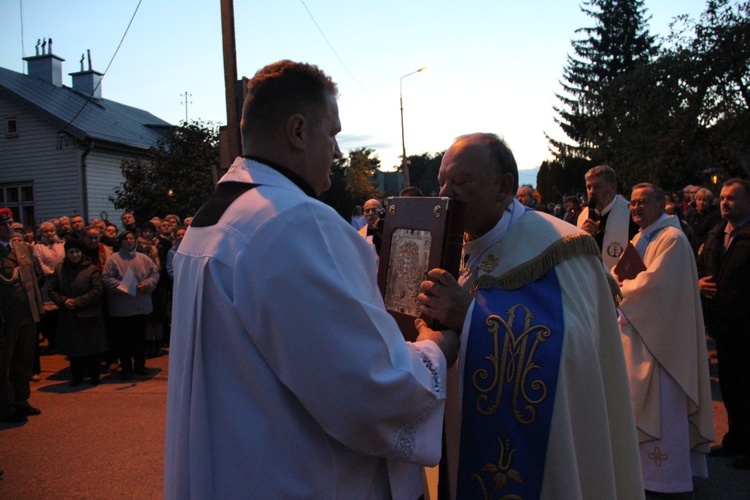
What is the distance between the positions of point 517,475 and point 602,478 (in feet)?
1.20

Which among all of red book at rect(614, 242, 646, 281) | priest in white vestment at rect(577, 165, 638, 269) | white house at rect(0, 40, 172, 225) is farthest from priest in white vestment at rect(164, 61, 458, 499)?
white house at rect(0, 40, 172, 225)

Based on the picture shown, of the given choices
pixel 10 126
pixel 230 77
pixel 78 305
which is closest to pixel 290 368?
pixel 78 305

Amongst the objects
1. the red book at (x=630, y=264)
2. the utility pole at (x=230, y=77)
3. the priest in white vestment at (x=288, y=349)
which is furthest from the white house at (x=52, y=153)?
the priest in white vestment at (x=288, y=349)

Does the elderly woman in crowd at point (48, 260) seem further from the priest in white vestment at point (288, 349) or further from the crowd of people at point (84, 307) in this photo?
the priest in white vestment at point (288, 349)

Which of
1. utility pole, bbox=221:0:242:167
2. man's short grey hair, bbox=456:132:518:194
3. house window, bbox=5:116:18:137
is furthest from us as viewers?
house window, bbox=5:116:18:137

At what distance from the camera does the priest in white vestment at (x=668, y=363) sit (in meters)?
4.46

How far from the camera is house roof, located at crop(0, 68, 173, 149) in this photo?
22750mm

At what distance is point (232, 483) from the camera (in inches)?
65.2

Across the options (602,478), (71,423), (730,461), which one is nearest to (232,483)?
(602,478)

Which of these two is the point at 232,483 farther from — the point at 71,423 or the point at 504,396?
the point at 71,423

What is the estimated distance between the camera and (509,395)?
2391 mm

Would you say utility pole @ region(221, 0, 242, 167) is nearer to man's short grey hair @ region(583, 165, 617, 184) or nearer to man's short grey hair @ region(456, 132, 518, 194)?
man's short grey hair @ region(583, 165, 617, 184)

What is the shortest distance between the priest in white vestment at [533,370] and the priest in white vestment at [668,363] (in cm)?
199

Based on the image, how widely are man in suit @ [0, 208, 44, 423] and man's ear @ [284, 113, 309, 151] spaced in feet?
20.2
